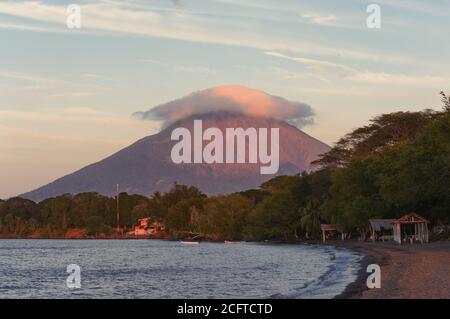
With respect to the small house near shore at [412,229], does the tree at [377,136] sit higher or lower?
higher

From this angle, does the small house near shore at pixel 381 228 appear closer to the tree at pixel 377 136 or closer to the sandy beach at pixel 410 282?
the tree at pixel 377 136

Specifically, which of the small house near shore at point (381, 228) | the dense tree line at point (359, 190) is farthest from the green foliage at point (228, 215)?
the small house near shore at point (381, 228)

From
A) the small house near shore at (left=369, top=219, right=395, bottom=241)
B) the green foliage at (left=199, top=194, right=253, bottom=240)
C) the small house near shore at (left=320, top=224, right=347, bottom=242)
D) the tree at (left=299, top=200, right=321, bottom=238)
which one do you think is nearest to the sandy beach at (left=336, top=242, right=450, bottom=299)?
the small house near shore at (left=369, top=219, right=395, bottom=241)

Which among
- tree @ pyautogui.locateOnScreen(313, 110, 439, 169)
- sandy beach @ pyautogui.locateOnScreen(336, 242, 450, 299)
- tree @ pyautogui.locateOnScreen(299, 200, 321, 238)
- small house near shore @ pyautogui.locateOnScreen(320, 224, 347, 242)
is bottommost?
sandy beach @ pyautogui.locateOnScreen(336, 242, 450, 299)

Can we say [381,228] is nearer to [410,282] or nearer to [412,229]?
[412,229]

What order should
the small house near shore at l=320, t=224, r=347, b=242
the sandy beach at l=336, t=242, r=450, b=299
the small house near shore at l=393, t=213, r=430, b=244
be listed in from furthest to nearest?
the small house near shore at l=320, t=224, r=347, b=242 < the small house near shore at l=393, t=213, r=430, b=244 < the sandy beach at l=336, t=242, r=450, b=299

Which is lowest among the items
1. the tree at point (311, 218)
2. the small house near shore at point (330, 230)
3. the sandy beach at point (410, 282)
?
the sandy beach at point (410, 282)

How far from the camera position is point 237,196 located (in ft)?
541

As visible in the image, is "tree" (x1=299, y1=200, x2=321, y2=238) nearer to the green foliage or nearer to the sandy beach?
the green foliage
